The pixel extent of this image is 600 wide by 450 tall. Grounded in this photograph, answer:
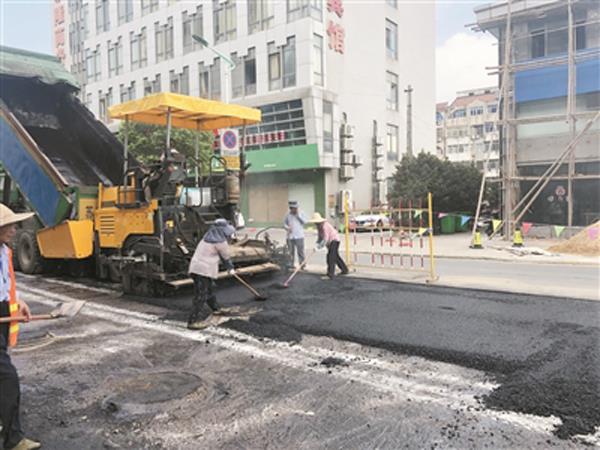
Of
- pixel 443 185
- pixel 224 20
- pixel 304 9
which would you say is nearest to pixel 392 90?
pixel 304 9

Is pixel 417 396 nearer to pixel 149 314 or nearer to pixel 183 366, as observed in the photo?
pixel 183 366

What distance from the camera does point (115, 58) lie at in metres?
40.8

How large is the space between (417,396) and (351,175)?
2756 cm

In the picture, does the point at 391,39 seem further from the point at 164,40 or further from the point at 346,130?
the point at 164,40

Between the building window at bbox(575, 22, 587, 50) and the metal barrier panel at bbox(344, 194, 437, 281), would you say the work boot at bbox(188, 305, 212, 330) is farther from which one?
the building window at bbox(575, 22, 587, 50)

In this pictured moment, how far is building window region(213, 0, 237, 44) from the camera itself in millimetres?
32500

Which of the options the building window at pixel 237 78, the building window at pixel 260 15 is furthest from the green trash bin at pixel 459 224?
the building window at pixel 260 15

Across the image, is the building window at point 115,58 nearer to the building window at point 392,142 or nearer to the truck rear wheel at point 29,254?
the building window at point 392,142

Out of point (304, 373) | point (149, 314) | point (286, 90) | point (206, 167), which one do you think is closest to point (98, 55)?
point (286, 90)

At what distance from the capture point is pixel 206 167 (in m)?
9.52

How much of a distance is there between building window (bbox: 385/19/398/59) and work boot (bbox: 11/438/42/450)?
36328 millimetres

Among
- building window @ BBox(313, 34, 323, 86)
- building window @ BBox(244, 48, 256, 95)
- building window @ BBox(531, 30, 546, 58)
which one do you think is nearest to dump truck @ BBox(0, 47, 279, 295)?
building window @ BBox(531, 30, 546, 58)

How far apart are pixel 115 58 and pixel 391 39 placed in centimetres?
2118

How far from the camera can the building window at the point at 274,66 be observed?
30.3m
